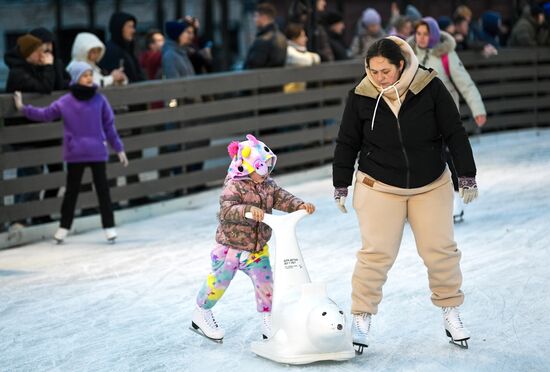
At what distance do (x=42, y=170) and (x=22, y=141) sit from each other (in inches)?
14.9

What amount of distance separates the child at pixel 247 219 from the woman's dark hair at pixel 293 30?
776cm

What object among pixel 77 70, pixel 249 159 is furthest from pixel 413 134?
pixel 77 70

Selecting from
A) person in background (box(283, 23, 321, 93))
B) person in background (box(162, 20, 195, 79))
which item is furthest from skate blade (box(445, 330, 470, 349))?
person in background (box(283, 23, 321, 93))

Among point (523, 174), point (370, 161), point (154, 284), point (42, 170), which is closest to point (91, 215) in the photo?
point (42, 170)

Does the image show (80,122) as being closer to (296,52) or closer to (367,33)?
(296,52)

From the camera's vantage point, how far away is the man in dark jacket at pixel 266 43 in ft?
44.4

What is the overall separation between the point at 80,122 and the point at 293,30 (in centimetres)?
448

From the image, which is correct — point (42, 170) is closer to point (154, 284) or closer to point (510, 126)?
point (154, 284)

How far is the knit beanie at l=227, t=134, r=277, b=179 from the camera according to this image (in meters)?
6.41

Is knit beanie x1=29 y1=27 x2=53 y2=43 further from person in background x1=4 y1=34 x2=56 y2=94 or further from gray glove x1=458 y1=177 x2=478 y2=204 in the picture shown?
gray glove x1=458 y1=177 x2=478 y2=204

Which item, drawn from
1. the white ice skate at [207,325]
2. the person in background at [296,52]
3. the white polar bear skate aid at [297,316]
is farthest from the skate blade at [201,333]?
the person in background at [296,52]

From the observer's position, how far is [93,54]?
11266mm

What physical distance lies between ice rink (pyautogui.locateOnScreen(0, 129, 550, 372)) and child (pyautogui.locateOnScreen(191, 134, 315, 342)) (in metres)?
0.36

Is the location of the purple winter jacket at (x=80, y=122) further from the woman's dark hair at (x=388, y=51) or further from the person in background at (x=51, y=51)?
the woman's dark hair at (x=388, y=51)
